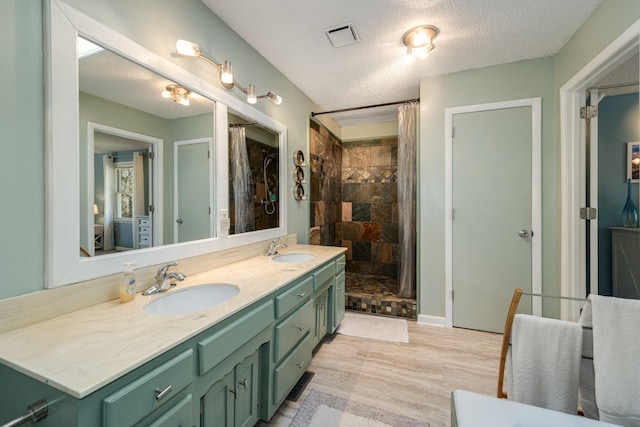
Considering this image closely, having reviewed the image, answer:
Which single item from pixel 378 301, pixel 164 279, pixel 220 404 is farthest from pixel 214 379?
pixel 378 301

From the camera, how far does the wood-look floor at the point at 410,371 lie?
1554mm

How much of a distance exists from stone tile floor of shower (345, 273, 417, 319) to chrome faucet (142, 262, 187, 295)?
209cm

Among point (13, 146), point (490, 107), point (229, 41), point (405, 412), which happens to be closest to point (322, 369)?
point (405, 412)

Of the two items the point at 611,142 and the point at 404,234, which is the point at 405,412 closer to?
the point at 404,234

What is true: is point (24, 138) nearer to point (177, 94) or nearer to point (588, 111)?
point (177, 94)

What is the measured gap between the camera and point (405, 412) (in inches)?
58.9

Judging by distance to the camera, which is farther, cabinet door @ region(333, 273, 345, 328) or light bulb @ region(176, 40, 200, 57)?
cabinet door @ region(333, 273, 345, 328)

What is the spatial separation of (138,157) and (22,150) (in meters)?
0.44

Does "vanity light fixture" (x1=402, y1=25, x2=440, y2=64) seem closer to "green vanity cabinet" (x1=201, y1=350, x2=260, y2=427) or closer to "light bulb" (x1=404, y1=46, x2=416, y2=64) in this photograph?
"light bulb" (x1=404, y1=46, x2=416, y2=64)

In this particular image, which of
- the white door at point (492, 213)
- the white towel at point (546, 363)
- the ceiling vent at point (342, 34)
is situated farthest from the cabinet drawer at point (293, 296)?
the ceiling vent at point (342, 34)

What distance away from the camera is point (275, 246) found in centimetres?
217

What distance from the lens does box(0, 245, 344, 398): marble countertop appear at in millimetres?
625

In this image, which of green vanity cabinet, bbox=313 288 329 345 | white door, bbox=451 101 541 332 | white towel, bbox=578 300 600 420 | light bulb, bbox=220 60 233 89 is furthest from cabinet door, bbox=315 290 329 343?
light bulb, bbox=220 60 233 89

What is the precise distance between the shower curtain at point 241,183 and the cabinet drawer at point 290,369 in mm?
905
